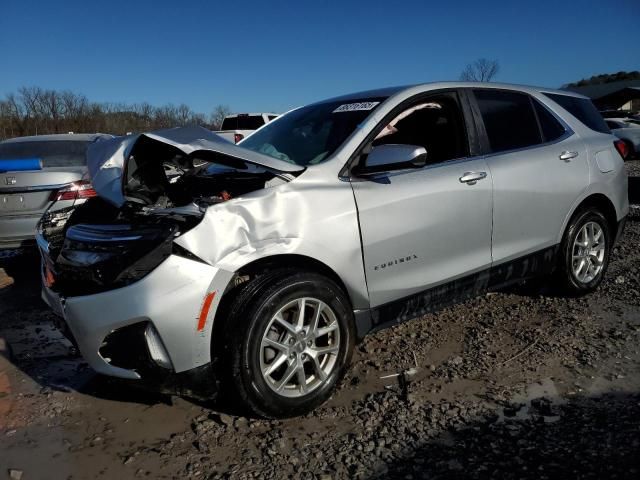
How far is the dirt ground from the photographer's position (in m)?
2.42

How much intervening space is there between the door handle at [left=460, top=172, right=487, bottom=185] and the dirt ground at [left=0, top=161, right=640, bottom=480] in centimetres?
116

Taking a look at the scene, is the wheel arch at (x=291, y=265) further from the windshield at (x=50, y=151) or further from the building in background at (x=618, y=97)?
the building in background at (x=618, y=97)

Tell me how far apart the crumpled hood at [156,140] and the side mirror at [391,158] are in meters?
0.42

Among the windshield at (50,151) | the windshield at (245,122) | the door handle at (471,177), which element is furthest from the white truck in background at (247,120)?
the door handle at (471,177)

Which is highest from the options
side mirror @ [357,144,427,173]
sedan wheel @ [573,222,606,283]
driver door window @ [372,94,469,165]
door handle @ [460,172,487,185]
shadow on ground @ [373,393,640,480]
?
driver door window @ [372,94,469,165]

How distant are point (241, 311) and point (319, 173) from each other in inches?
35.6

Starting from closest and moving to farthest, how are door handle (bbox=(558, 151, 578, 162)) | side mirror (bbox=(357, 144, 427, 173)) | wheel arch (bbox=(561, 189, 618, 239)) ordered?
side mirror (bbox=(357, 144, 427, 173)) < door handle (bbox=(558, 151, 578, 162)) < wheel arch (bbox=(561, 189, 618, 239))

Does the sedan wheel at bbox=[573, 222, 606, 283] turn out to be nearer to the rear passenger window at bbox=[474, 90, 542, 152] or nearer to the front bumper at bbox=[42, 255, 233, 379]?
the rear passenger window at bbox=[474, 90, 542, 152]

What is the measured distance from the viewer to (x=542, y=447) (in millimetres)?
2436

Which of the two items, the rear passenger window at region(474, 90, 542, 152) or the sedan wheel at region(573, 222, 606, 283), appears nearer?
the rear passenger window at region(474, 90, 542, 152)

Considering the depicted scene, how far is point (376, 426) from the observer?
2.72 metres

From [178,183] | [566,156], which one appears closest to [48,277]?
[178,183]

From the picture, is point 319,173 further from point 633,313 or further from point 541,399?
point 633,313

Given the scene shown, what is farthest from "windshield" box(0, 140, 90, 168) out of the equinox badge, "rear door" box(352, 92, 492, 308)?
the equinox badge
